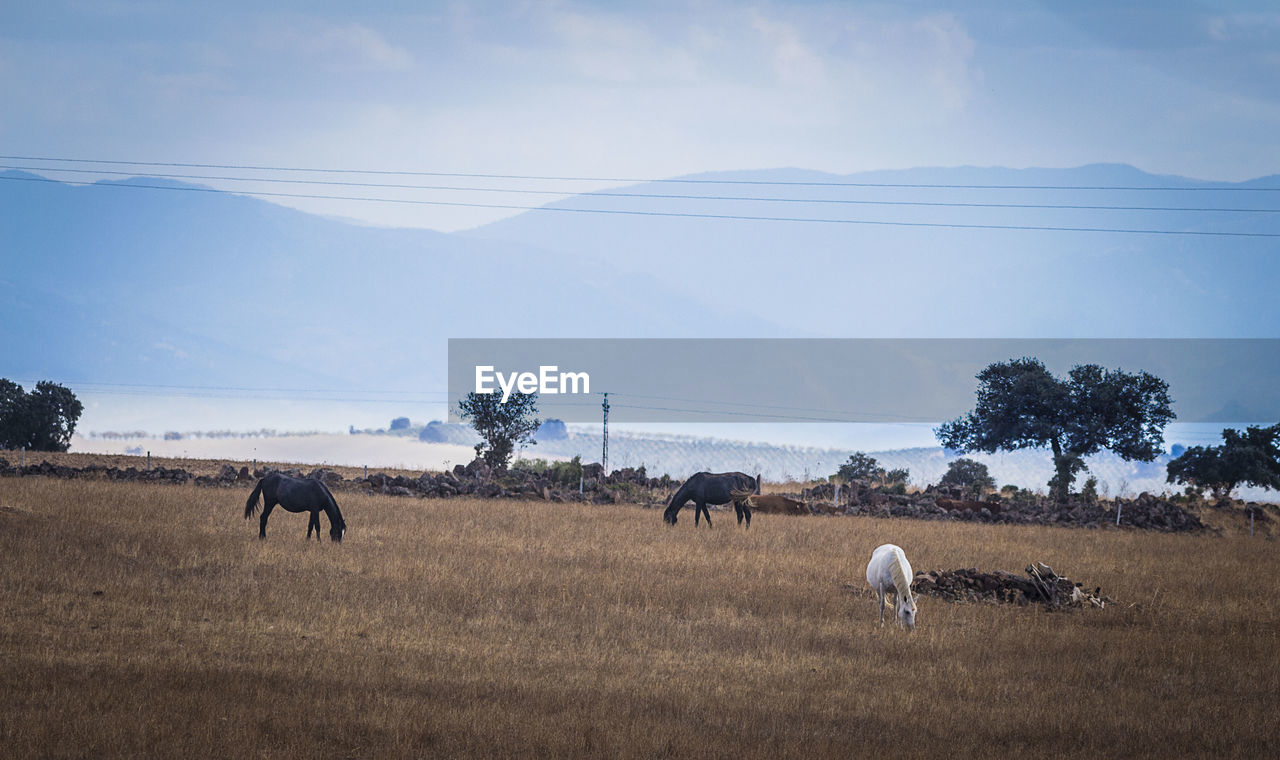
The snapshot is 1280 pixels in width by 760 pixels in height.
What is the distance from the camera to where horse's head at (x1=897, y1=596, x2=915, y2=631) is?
17.9 m

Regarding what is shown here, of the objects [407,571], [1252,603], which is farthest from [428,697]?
[1252,603]

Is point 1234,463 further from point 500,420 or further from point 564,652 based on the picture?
point 564,652

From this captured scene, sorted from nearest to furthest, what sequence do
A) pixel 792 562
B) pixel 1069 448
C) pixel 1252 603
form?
1. pixel 1252 603
2. pixel 792 562
3. pixel 1069 448

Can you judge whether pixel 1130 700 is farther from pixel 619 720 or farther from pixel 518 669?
pixel 518 669

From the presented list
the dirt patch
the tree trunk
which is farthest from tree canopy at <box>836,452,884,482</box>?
the dirt patch

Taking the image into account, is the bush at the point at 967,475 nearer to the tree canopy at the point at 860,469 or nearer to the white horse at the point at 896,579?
the tree canopy at the point at 860,469

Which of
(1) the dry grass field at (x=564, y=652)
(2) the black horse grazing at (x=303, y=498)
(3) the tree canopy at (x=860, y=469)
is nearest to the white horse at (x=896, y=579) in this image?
(1) the dry grass field at (x=564, y=652)

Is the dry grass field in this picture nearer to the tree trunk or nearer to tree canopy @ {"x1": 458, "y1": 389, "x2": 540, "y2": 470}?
tree canopy @ {"x1": 458, "y1": 389, "x2": 540, "y2": 470}

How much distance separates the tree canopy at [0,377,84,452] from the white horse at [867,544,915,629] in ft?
190

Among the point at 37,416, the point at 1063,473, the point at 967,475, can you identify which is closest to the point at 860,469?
the point at 967,475

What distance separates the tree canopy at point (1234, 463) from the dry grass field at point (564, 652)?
47.7m

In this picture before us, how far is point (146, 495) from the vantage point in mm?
31719

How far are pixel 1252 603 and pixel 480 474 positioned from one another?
114 ft

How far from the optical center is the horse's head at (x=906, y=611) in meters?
17.9
